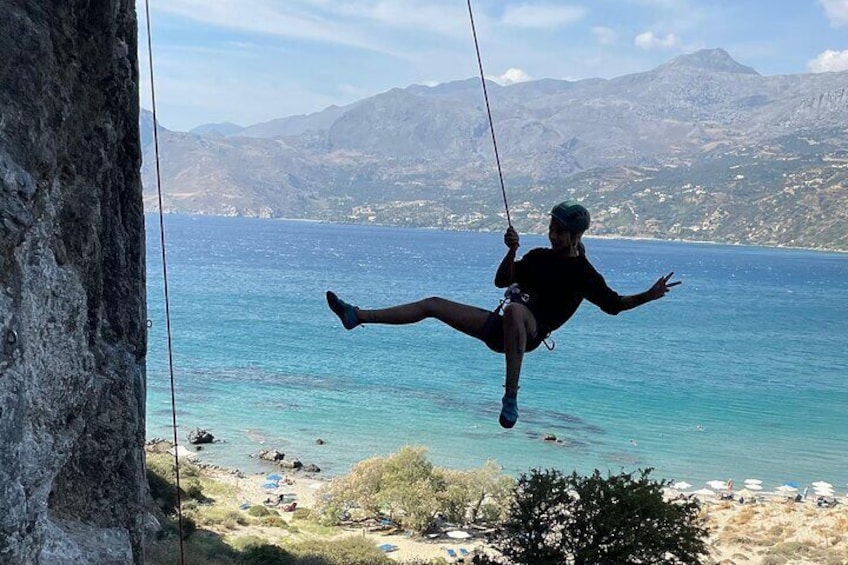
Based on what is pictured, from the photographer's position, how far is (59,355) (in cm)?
595

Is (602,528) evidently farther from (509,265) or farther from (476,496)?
(476,496)

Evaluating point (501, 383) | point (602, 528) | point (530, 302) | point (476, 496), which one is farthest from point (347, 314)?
point (501, 383)

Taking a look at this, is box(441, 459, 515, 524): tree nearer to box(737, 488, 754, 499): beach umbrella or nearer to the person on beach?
box(737, 488, 754, 499): beach umbrella

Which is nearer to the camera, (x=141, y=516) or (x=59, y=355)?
(x=59, y=355)

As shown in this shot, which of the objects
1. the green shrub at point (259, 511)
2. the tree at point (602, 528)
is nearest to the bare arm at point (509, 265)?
the tree at point (602, 528)

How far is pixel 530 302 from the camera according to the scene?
270 inches

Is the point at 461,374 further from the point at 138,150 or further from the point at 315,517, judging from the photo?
the point at 138,150

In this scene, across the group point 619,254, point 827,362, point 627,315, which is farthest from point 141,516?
point 619,254

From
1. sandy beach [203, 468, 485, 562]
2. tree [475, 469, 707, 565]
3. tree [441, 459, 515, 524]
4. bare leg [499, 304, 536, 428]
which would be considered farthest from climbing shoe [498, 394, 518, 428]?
tree [441, 459, 515, 524]

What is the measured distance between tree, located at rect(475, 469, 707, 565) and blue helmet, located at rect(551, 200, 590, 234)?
1083cm

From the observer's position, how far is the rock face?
517cm

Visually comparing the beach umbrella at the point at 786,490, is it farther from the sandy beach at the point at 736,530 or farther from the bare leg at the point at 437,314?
the bare leg at the point at 437,314

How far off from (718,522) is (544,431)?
16094 millimetres

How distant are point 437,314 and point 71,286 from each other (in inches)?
117
